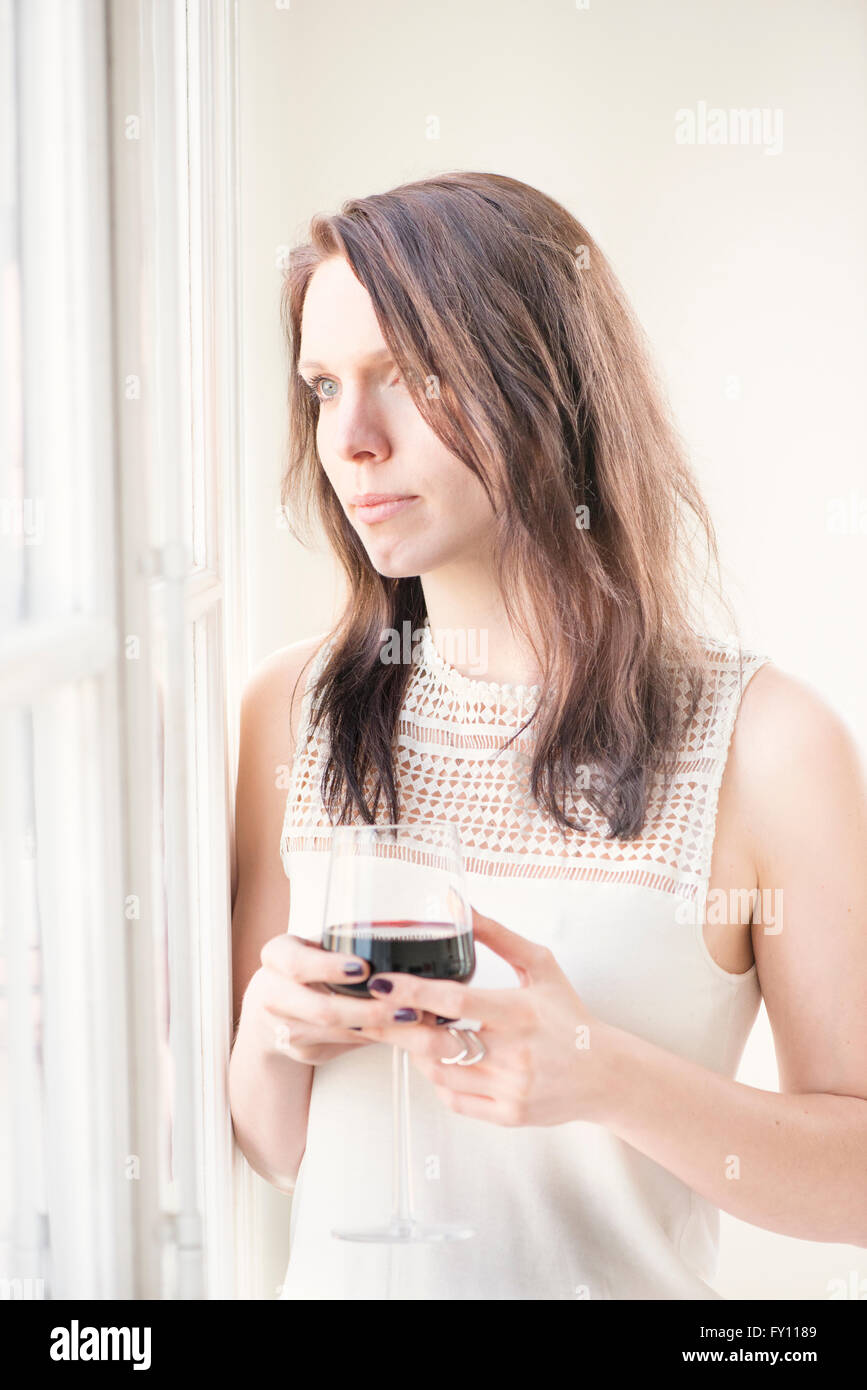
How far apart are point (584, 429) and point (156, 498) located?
1.76ft

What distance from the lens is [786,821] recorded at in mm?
1015

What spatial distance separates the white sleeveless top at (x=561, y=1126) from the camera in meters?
0.99

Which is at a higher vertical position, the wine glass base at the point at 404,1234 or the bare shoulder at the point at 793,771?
the bare shoulder at the point at 793,771

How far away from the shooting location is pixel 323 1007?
806 millimetres

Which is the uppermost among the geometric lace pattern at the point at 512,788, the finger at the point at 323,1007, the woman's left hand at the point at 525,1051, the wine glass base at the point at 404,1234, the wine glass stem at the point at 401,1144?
the geometric lace pattern at the point at 512,788

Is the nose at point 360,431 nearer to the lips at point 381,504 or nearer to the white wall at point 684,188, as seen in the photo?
the lips at point 381,504

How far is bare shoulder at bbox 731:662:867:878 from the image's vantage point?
101cm

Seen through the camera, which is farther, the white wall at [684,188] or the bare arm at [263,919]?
the white wall at [684,188]

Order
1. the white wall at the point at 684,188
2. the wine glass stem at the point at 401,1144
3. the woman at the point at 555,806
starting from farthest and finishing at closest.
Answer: the white wall at the point at 684,188 < the woman at the point at 555,806 < the wine glass stem at the point at 401,1144

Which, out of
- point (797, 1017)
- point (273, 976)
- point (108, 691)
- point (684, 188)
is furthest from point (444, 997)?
point (684, 188)

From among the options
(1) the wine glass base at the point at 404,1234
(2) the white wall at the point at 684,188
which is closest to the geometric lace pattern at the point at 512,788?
(1) the wine glass base at the point at 404,1234

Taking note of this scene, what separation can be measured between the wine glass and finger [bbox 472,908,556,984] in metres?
0.03

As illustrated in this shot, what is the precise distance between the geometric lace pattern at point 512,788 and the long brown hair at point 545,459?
2cm
